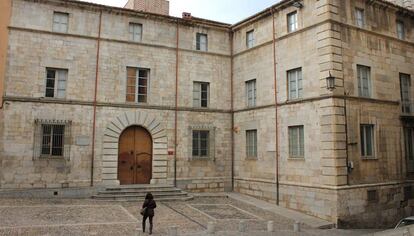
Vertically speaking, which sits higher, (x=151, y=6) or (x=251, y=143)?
(x=151, y=6)

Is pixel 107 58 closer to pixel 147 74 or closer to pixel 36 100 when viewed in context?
pixel 147 74

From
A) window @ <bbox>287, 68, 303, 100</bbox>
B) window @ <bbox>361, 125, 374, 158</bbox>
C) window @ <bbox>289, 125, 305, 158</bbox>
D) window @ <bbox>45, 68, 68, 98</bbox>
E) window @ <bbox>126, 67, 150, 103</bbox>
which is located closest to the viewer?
window @ <bbox>361, 125, 374, 158</bbox>

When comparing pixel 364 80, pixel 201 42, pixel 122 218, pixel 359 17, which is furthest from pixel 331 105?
pixel 122 218

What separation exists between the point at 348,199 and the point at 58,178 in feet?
40.1

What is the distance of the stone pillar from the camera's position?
45.4 ft

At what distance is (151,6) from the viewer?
21078 mm

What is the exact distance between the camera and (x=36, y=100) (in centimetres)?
1577

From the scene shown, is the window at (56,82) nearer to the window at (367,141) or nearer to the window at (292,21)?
the window at (292,21)

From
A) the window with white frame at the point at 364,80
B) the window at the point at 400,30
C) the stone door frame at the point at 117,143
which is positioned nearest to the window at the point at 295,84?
the window with white frame at the point at 364,80

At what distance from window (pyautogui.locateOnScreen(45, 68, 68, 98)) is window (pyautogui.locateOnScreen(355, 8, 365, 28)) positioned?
43.5 feet

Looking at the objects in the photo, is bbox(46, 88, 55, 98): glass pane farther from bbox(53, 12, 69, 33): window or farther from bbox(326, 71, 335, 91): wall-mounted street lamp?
bbox(326, 71, 335, 91): wall-mounted street lamp

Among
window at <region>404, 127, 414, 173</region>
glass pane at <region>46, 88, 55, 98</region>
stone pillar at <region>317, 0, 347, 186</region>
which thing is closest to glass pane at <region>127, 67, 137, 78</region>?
glass pane at <region>46, 88, 55, 98</region>

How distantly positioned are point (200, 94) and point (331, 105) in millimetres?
7471

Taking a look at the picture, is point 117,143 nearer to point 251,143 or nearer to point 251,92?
point 251,143
